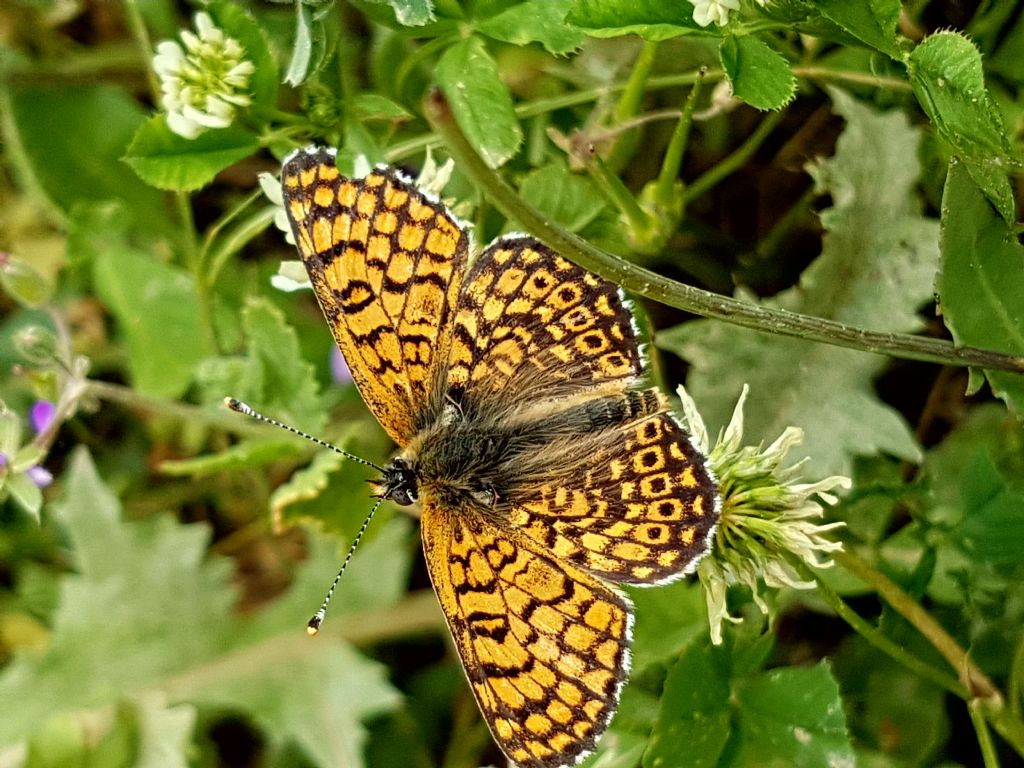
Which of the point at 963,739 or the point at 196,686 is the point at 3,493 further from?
the point at 963,739

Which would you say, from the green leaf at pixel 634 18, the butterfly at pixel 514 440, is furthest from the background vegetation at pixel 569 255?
the butterfly at pixel 514 440

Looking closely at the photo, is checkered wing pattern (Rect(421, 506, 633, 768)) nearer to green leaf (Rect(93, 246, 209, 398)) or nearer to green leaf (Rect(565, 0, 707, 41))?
green leaf (Rect(565, 0, 707, 41))

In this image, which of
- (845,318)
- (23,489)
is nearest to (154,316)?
(23,489)

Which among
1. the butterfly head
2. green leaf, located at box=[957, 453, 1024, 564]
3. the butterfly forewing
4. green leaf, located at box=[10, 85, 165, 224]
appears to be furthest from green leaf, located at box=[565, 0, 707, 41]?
green leaf, located at box=[10, 85, 165, 224]

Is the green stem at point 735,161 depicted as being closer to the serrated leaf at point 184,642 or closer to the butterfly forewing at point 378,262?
the butterfly forewing at point 378,262

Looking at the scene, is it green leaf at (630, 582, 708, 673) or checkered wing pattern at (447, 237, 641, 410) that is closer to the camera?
checkered wing pattern at (447, 237, 641, 410)

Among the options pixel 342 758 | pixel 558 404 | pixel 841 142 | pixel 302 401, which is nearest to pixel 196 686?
pixel 342 758

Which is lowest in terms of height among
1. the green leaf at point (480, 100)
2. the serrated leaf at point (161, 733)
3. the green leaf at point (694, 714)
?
the serrated leaf at point (161, 733)

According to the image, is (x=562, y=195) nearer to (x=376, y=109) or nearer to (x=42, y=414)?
(x=376, y=109)
